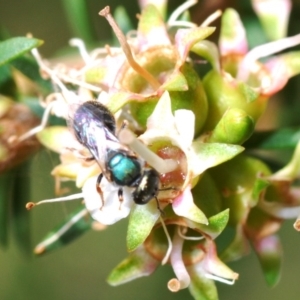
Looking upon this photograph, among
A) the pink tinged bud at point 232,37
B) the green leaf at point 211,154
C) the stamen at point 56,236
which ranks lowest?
the stamen at point 56,236

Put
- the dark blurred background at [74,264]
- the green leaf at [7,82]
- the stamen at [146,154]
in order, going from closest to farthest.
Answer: the stamen at [146,154]
the green leaf at [7,82]
the dark blurred background at [74,264]

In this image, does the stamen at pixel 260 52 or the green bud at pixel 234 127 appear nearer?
the green bud at pixel 234 127

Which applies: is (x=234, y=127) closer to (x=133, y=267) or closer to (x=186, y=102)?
(x=186, y=102)

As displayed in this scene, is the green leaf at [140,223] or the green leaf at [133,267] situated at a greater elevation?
the green leaf at [140,223]

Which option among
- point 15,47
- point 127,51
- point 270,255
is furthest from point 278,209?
point 15,47

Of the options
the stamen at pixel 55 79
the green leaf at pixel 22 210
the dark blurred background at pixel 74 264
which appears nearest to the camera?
the stamen at pixel 55 79

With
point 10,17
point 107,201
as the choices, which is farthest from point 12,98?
point 10,17

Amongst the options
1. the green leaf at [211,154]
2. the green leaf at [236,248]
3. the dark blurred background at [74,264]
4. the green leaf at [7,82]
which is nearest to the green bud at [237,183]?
the green leaf at [236,248]

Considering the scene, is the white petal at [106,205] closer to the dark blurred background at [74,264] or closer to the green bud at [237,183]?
the green bud at [237,183]
